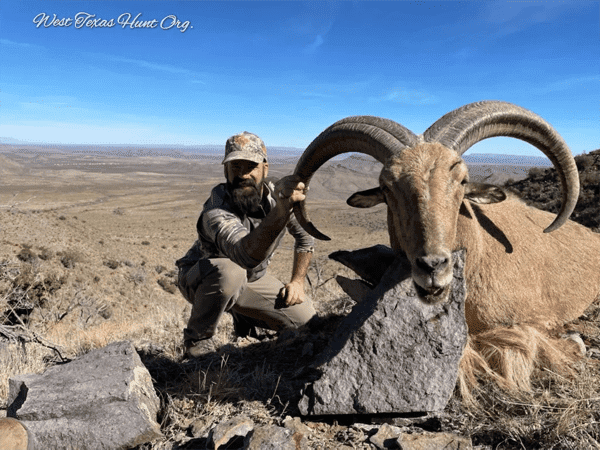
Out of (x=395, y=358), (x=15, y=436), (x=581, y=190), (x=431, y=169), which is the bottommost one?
(x=15, y=436)

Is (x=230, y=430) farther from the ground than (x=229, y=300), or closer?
closer

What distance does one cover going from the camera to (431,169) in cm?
304

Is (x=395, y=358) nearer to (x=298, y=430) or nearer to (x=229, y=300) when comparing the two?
(x=298, y=430)

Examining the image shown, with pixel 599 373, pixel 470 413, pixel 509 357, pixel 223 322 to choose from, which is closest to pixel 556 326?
pixel 599 373

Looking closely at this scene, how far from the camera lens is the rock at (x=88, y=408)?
117 inches

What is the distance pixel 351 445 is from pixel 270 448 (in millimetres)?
570

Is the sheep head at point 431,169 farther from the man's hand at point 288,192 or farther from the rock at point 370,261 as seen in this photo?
the rock at point 370,261

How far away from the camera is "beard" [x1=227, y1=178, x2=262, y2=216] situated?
4859 mm

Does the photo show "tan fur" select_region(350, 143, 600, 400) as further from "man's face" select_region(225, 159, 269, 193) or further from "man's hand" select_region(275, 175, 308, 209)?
"man's face" select_region(225, 159, 269, 193)

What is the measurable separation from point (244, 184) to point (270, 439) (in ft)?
9.60

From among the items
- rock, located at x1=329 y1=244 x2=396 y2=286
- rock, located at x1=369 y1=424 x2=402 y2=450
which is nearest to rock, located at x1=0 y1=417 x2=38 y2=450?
rock, located at x1=369 y1=424 x2=402 y2=450

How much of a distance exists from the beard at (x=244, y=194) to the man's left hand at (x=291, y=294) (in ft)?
3.42

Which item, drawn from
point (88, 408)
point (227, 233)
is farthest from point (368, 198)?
point (88, 408)

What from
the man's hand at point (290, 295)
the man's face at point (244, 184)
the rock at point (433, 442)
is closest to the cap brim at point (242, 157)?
the man's face at point (244, 184)
